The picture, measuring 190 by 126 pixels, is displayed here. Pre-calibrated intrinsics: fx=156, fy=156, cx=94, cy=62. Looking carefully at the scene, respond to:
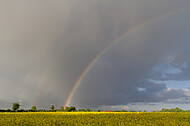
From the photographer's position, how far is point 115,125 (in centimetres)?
2044

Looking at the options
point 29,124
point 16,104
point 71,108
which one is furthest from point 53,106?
point 29,124

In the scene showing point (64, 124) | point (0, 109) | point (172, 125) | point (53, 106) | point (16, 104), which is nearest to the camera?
point (64, 124)

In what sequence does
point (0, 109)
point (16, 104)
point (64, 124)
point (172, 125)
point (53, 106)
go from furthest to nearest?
point (16, 104)
point (53, 106)
point (0, 109)
point (172, 125)
point (64, 124)

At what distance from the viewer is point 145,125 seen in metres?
20.7

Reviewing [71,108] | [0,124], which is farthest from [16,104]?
[0,124]

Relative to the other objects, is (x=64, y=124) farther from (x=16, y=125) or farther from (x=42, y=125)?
(x=16, y=125)

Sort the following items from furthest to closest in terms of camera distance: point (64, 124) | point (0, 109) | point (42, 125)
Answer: point (0, 109) < point (64, 124) < point (42, 125)

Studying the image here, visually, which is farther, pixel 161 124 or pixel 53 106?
pixel 53 106

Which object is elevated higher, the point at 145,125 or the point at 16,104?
the point at 16,104

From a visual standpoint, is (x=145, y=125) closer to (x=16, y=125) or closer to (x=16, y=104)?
(x=16, y=125)

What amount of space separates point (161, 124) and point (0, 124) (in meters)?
21.4

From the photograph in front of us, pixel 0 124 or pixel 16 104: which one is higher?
pixel 16 104

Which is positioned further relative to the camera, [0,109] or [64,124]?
[0,109]

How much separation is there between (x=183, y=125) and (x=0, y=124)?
24075mm
